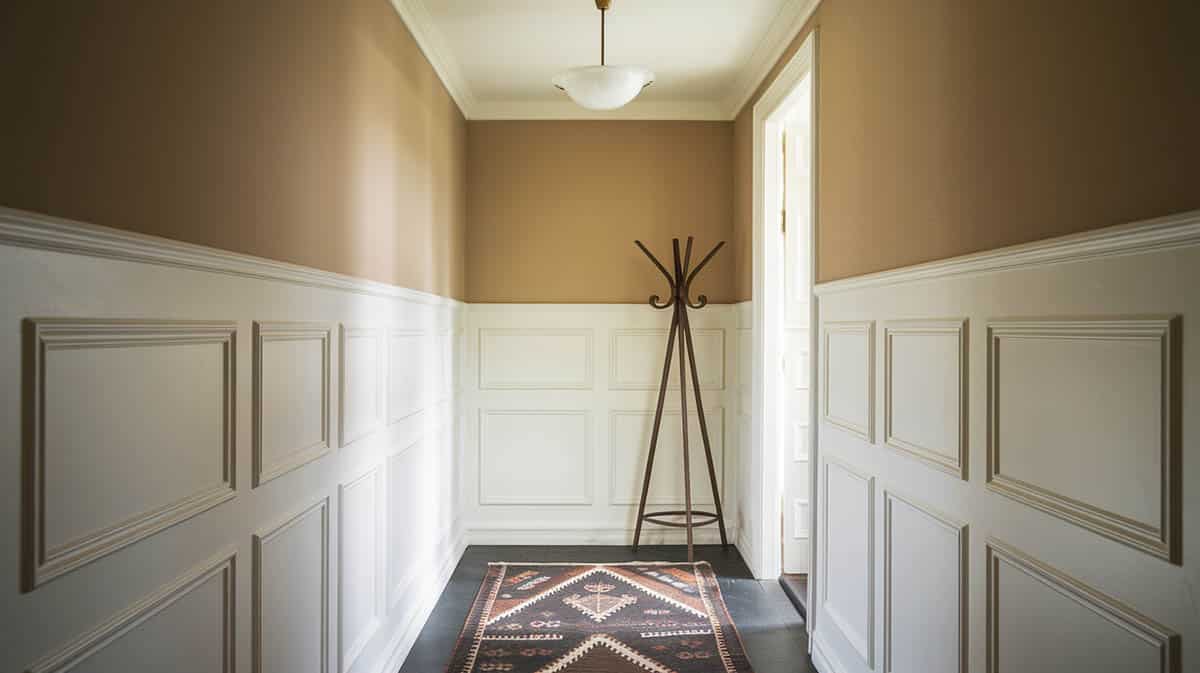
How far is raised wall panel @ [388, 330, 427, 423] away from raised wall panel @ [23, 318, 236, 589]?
1234 millimetres

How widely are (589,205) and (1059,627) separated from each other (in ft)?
11.5

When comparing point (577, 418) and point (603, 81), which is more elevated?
point (603, 81)

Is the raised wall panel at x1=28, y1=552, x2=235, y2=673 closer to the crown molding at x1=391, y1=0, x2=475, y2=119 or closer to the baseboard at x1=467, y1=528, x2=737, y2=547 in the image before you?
the crown molding at x1=391, y1=0, x2=475, y2=119

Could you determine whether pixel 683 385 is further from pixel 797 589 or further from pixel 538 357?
pixel 797 589

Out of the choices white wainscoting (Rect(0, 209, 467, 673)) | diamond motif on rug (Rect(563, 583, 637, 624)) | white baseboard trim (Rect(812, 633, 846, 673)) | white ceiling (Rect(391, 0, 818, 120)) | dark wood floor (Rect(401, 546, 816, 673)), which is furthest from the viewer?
diamond motif on rug (Rect(563, 583, 637, 624))

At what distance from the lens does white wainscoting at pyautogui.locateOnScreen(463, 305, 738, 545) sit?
14.5ft

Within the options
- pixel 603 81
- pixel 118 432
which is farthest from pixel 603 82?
pixel 118 432

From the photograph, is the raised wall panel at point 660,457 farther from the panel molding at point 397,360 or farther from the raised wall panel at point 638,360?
the panel molding at point 397,360

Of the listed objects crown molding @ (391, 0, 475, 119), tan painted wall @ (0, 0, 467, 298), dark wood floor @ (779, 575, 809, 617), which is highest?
crown molding @ (391, 0, 475, 119)

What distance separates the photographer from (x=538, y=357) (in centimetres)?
444

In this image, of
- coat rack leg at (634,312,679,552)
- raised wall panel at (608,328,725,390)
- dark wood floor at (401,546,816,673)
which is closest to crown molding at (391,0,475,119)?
raised wall panel at (608,328,725,390)

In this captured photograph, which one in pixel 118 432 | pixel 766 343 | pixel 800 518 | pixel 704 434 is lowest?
pixel 800 518

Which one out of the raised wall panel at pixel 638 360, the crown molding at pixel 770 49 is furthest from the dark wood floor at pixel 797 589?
the crown molding at pixel 770 49

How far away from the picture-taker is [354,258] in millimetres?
2287
